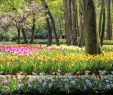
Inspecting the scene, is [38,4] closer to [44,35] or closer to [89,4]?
[44,35]

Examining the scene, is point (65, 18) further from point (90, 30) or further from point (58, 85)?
point (58, 85)

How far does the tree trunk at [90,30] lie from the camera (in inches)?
634

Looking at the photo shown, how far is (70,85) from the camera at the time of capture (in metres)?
9.83

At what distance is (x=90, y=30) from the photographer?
1627 centimetres

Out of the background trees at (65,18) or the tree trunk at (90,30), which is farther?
the background trees at (65,18)

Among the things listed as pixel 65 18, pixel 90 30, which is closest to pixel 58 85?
pixel 90 30

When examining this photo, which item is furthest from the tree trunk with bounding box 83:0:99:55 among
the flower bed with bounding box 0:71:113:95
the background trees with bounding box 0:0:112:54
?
the flower bed with bounding box 0:71:113:95

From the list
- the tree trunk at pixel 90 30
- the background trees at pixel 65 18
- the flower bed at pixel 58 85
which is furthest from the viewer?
the background trees at pixel 65 18

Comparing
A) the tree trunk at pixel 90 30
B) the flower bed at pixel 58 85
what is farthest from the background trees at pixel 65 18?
the flower bed at pixel 58 85

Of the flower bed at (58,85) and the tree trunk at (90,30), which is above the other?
the tree trunk at (90,30)

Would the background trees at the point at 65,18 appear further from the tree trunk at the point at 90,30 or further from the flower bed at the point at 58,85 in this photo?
the flower bed at the point at 58,85

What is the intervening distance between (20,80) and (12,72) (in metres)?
1.91

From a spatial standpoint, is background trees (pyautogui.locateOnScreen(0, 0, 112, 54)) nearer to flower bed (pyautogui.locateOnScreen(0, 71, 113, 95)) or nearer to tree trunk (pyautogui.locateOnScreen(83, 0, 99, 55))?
tree trunk (pyautogui.locateOnScreen(83, 0, 99, 55))

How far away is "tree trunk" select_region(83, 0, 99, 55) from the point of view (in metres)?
16.1
